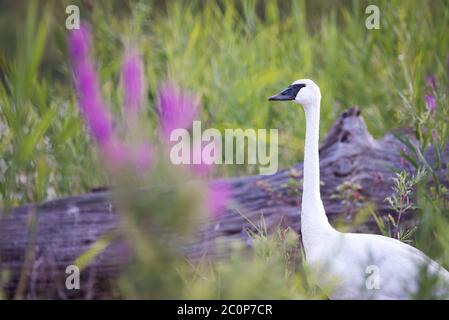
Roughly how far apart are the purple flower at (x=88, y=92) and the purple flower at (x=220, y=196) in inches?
20.2

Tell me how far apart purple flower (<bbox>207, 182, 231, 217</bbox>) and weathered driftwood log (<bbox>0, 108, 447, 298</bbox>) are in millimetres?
20

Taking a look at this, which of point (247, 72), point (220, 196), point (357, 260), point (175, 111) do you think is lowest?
point (357, 260)

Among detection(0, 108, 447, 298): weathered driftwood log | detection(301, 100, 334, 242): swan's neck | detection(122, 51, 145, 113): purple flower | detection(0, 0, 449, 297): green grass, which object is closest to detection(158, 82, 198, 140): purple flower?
detection(122, 51, 145, 113): purple flower

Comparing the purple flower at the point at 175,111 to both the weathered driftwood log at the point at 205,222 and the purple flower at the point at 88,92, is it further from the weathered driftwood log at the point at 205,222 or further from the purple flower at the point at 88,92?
the weathered driftwood log at the point at 205,222

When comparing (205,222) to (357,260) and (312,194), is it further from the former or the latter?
(357,260)

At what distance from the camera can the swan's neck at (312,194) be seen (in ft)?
5.98

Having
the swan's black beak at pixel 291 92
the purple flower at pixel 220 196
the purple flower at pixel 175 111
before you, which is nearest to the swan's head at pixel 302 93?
the swan's black beak at pixel 291 92

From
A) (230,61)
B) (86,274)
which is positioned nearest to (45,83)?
(86,274)

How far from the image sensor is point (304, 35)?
3139 mm

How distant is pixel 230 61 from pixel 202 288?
175cm

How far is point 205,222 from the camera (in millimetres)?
2246

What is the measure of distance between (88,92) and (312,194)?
51 centimetres

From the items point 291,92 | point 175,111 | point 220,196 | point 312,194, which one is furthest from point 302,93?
point 220,196
